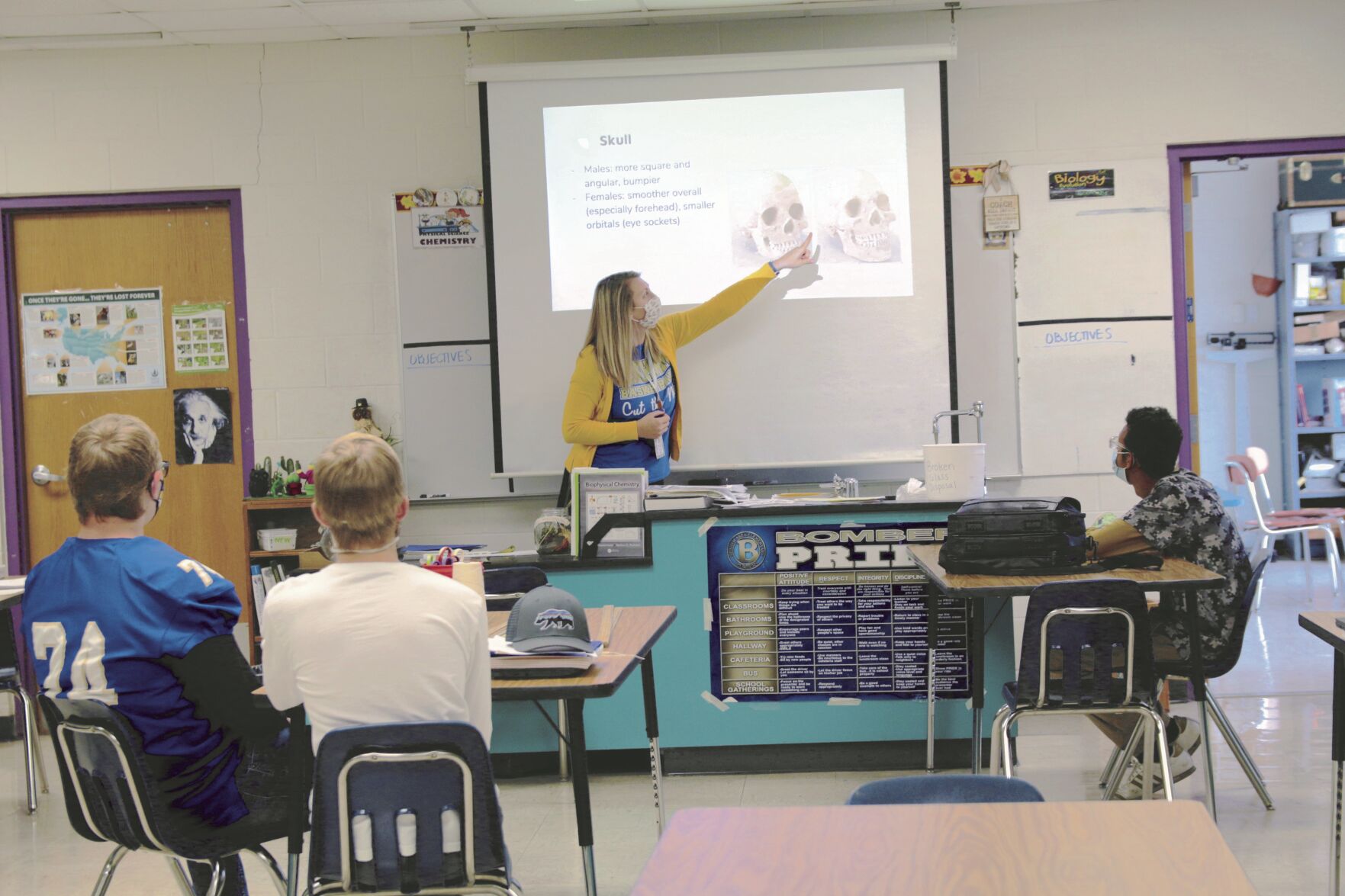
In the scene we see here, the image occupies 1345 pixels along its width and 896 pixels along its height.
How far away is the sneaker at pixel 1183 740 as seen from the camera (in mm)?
3562

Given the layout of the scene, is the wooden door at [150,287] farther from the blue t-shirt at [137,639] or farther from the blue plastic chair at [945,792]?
the blue plastic chair at [945,792]

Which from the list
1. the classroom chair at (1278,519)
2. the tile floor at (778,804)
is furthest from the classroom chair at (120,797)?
the classroom chair at (1278,519)

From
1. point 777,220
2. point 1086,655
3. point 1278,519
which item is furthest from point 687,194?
point 1278,519

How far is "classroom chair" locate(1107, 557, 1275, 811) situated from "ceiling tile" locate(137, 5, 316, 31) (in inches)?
162

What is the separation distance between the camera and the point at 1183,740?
141 inches

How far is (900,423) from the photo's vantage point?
5039 millimetres

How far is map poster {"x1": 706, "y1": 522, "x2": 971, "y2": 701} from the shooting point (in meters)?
4.02

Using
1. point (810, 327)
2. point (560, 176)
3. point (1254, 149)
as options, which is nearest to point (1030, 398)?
point (810, 327)

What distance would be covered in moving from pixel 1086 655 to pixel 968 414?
1796mm

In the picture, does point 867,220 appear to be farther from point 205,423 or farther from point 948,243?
point 205,423

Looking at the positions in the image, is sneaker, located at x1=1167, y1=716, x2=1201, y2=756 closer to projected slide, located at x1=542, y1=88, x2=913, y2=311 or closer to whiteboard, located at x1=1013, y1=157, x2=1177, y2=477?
whiteboard, located at x1=1013, y1=157, x2=1177, y2=477

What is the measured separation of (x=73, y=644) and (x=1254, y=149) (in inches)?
194

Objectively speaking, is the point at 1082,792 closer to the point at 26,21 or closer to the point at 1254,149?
A: the point at 1254,149

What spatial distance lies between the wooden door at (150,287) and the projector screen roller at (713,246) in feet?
4.37
